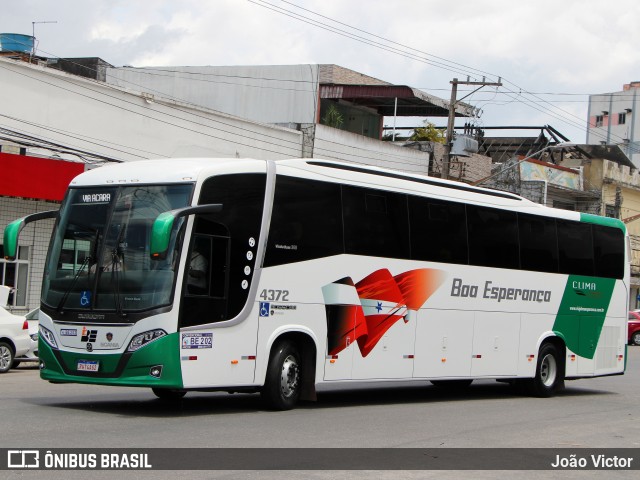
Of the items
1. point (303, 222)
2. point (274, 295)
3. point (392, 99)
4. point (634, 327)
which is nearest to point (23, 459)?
point (274, 295)

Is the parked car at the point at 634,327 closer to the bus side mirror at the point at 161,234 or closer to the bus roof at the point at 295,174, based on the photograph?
the bus roof at the point at 295,174

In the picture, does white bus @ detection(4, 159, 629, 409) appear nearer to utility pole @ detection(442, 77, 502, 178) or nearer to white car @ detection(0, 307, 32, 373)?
white car @ detection(0, 307, 32, 373)

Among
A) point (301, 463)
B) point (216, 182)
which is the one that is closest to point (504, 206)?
point (216, 182)

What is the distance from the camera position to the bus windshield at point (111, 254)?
12.9m

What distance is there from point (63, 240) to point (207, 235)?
2047 mm

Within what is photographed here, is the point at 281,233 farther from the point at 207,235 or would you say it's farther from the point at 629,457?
the point at 629,457

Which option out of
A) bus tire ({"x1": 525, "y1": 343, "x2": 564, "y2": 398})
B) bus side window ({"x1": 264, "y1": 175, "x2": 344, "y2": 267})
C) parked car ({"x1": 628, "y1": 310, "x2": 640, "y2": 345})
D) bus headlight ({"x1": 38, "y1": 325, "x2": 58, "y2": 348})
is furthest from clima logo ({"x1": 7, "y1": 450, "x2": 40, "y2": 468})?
parked car ({"x1": 628, "y1": 310, "x2": 640, "y2": 345})

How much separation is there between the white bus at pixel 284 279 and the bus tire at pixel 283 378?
26 mm

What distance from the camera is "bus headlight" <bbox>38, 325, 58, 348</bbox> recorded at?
13469 millimetres

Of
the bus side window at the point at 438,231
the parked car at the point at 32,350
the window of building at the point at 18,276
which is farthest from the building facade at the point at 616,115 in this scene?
the bus side window at the point at 438,231

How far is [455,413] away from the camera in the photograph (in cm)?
1579

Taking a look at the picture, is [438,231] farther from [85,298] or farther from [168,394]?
[85,298]

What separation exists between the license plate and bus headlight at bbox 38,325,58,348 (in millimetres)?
508

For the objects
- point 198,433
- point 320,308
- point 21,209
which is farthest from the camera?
point 21,209
